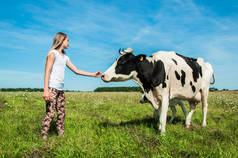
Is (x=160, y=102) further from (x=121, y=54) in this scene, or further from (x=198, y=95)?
(x=198, y=95)

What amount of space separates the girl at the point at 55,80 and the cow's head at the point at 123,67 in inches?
39.8

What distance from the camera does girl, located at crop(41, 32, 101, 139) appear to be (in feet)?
13.8

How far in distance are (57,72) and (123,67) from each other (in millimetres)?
1534

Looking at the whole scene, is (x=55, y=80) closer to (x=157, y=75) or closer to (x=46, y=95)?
(x=46, y=95)

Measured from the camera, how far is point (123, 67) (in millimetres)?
4844

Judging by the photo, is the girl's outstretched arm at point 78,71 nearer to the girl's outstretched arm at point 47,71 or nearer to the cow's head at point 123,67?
the cow's head at point 123,67

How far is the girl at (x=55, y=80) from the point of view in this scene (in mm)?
4207

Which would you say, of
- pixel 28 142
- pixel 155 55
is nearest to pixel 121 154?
pixel 28 142

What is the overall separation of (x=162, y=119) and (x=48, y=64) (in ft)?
9.56

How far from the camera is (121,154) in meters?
3.47

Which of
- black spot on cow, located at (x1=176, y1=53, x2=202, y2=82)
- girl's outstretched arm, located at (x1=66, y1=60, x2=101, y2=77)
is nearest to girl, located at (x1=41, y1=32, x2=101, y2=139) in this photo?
girl's outstretched arm, located at (x1=66, y1=60, x2=101, y2=77)

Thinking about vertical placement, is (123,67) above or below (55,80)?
above

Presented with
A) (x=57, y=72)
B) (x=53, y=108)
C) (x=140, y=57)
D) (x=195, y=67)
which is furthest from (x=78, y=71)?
(x=195, y=67)

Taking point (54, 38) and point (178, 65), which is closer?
point (54, 38)
